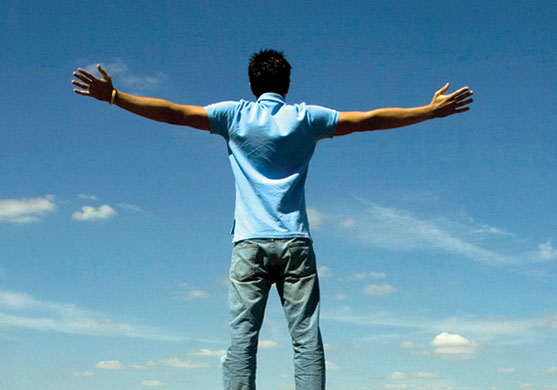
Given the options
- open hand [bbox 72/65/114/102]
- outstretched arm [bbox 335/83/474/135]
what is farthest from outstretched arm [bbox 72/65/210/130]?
outstretched arm [bbox 335/83/474/135]

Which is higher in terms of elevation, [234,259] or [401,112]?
[401,112]

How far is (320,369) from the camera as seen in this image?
616 centimetres

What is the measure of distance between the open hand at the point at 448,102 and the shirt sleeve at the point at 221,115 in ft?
7.82

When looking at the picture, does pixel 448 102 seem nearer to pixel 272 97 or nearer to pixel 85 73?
pixel 272 97

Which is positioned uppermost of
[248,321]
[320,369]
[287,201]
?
[287,201]

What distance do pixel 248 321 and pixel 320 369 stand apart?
0.91 metres

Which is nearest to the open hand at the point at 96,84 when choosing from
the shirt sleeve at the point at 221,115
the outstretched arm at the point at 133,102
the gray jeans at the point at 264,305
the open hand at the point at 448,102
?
the outstretched arm at the point at 133,102

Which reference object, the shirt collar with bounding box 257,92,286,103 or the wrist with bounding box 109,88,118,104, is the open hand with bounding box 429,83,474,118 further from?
the wrist with bounding box 109,88,118,104

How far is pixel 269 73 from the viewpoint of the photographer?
6785 mm

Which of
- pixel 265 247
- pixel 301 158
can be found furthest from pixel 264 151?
pixel 265 247

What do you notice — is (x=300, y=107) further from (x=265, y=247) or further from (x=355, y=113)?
(x=265, y=247)

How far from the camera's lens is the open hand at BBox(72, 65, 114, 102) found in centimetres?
636

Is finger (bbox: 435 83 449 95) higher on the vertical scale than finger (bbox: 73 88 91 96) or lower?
higher

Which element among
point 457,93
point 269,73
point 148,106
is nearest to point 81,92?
point 148,106
